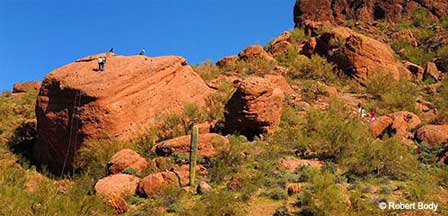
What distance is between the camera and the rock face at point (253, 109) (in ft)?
60.6

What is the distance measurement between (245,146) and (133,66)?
226 inches

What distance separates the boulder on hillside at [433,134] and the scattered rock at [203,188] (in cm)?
784

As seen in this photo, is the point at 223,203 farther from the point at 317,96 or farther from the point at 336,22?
the point at 336,22

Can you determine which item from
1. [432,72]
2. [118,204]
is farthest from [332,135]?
[432,72]

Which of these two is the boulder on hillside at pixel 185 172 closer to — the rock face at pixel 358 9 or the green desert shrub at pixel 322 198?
the green desert shrub at pixel 322 198

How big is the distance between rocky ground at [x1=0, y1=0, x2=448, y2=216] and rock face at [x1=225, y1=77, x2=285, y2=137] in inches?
1.5

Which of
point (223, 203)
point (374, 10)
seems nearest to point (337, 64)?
point (374, 10)

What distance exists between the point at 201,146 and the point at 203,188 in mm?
2573

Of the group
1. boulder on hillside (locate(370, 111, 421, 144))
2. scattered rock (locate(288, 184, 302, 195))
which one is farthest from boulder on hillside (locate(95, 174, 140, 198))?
boulder on hillside (locate(370, 111, 421, 144))

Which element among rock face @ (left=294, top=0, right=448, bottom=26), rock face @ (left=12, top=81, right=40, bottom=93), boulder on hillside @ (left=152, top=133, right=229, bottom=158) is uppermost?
rock face @ (left=294, top=0, right=448, bottom=26)

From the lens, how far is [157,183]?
1445 centimetres

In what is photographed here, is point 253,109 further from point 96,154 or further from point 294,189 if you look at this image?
point 96,154

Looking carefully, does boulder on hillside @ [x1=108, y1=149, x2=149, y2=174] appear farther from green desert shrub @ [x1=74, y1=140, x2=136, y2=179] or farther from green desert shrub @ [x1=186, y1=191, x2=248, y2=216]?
green desert shrub @ [x1=186, y1=191, x2=248, y2=216]

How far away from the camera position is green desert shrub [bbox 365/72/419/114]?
23719mm
